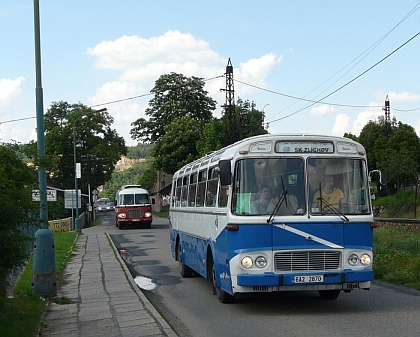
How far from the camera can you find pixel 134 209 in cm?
4666

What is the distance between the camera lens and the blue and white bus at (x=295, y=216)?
10805 mm

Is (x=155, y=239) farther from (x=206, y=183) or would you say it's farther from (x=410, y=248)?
(x=206, y=183)

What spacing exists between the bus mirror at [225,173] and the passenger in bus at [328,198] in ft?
4.67

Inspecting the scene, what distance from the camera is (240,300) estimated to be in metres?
12.7

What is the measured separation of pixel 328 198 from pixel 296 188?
1.79ft

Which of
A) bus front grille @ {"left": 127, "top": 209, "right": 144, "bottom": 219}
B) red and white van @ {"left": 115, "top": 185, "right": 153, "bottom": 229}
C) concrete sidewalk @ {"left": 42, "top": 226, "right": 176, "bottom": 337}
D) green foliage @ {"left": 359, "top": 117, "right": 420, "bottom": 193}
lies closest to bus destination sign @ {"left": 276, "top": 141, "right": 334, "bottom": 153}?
concrete sidewalk @ {"left": 42, "top": 226, "right": 176, "bottom": 337}

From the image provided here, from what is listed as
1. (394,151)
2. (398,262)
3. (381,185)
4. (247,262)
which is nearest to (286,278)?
(247,262)

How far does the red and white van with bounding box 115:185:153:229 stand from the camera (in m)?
46.5

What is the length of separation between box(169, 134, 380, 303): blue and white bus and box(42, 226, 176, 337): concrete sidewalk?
1.68 meters

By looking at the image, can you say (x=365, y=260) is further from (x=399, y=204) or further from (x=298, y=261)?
(x=399, y=204)

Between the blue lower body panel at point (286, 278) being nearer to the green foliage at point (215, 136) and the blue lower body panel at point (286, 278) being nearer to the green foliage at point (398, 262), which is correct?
the green foliage at point (398, 262)

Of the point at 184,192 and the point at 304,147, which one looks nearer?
the point at 304,147

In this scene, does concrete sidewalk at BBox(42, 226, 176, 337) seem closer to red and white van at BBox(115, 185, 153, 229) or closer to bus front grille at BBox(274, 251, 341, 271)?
bus front grille at BBox(274, 251, 341, 271)

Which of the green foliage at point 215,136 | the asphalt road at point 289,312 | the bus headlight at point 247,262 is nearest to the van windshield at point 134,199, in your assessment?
the green foliage at point 215,136
